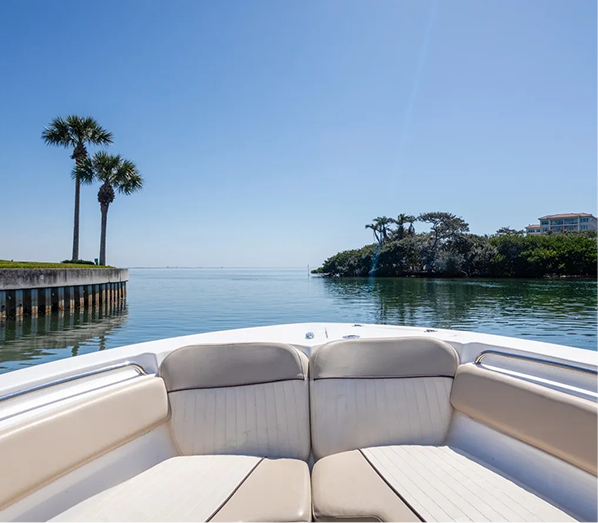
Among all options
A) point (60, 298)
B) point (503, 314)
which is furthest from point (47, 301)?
point (503, 314)

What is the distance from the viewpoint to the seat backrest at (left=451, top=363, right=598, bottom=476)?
56.5 inches

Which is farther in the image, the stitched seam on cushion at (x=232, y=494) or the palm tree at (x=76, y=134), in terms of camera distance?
the palm tree at (x=76, y=134)

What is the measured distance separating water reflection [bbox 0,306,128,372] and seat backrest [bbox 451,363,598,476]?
8250 millimetres

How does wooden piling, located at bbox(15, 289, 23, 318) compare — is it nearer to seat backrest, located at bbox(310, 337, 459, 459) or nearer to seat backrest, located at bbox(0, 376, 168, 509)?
seat backrest, located at bbox(0, 376, 168, 509)

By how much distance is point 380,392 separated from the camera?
2033mm

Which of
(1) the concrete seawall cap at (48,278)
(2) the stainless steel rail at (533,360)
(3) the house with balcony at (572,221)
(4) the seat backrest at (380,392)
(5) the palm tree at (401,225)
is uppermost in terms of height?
(3) the house with balcony at (572,221)

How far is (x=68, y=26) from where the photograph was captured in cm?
840

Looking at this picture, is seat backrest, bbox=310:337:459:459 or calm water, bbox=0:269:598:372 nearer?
seat backrest, bbox=310:337:459:459

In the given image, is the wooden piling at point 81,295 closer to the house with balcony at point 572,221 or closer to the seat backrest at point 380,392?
the seat backrest at point 380,392

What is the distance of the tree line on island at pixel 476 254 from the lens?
42562mm

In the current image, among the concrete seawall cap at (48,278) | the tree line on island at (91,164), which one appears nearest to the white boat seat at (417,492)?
the concrete seawall cap at (48,278)

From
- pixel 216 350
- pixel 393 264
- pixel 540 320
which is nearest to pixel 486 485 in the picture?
Answer: pixel 216 350

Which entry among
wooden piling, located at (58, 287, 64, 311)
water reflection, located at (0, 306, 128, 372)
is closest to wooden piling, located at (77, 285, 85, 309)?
water reflection, located at (0, 306, 128, 372)

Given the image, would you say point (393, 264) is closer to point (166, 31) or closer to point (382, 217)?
point (382, 217)
